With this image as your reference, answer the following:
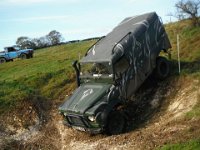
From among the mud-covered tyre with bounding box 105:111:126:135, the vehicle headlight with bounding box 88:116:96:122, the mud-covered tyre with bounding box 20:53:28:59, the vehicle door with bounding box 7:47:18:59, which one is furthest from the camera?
the vehicle door with bounding box 7:47:18:59

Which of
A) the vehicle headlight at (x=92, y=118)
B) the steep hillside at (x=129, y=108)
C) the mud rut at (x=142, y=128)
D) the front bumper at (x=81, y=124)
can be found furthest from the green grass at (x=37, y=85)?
the vehicle headlight at (x=92, y=118)

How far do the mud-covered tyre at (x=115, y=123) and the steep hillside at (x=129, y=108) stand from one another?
29cm

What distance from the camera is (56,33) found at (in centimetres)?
7081

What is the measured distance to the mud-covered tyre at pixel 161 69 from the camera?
603 inches

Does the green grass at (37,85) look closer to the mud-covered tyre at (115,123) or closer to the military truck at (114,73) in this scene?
the military truck at (114,73)

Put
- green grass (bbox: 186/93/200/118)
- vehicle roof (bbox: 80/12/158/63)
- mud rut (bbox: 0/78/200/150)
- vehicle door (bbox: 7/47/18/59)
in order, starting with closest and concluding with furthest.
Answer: mud rut (bbox: 0/78/200/150) → green grass (bbox: 186/93/200/118) → vehicle roof (bbox: 80/12/158/63) → vehicle door (bbox: 7/47/18/59)

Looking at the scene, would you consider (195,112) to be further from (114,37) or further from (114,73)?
(114,37)

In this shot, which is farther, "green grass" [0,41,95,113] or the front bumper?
"green grass" [0,41,95,113]

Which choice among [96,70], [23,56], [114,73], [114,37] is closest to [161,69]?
[114,37]

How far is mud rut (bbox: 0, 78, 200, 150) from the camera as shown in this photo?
35.4 ft

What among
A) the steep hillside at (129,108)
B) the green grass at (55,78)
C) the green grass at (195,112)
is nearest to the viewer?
the steep hillside at (129,108)

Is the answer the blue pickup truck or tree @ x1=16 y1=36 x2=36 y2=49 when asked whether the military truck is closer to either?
the blue pickup truck

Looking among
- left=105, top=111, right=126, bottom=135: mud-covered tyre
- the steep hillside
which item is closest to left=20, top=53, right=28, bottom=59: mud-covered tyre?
the steep hillside

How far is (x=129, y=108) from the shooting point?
47.6 feet
